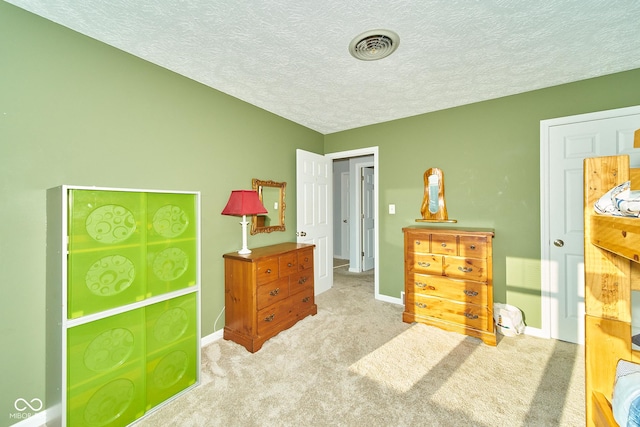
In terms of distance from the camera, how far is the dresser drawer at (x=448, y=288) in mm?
2556

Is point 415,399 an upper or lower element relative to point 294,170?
lower

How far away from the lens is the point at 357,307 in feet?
11.2

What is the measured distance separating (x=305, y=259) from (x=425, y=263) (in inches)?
54.0

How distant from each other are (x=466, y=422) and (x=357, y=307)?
1866 mm

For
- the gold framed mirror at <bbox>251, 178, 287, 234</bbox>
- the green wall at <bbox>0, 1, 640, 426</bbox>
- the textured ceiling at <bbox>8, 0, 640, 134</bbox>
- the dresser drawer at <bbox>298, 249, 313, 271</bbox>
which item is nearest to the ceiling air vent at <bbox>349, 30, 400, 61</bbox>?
the textured ceiling at <bbox>8, 0, 640, 134</bbox>

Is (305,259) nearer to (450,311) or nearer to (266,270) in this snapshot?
(266,270)

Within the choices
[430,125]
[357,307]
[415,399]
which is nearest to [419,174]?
[430,125]

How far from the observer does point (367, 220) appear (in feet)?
18.1

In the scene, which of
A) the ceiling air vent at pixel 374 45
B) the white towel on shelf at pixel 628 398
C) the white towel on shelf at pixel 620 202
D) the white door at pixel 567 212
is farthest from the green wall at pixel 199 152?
the white towel on shelf at pixel 628 398

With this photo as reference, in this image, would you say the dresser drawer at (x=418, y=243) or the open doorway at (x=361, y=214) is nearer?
the dresser drawer at (x=418, y=243)

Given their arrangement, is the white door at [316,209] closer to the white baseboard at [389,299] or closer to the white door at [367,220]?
the white baseboard at [389,299]

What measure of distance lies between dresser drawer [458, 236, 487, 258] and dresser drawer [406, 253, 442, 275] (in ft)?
0.79

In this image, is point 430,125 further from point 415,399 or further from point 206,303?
point 206,303

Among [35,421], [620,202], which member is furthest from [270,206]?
[620,202]
